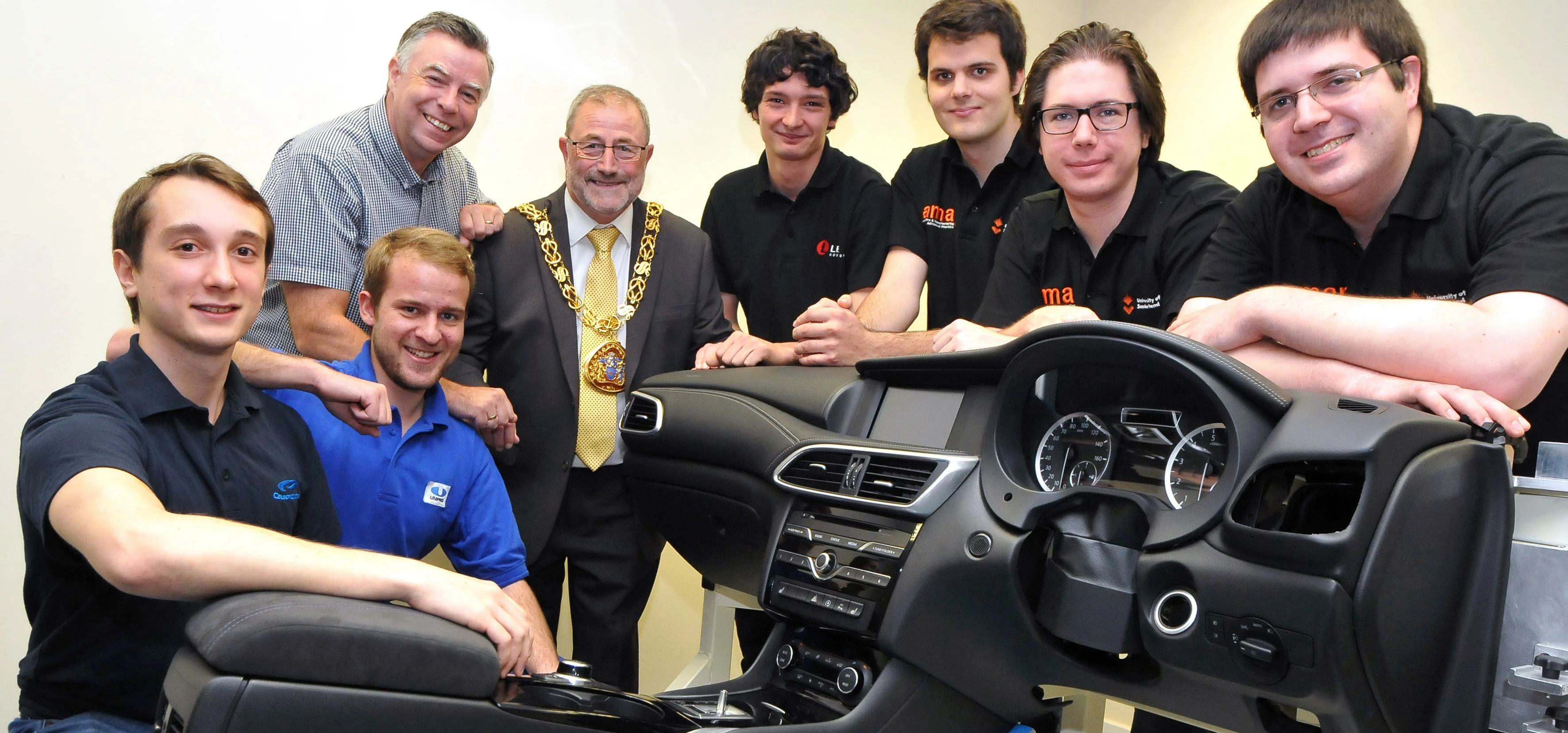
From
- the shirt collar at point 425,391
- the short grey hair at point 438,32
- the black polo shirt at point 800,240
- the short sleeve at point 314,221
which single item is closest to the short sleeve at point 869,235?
the black polo shirt at point 800,240

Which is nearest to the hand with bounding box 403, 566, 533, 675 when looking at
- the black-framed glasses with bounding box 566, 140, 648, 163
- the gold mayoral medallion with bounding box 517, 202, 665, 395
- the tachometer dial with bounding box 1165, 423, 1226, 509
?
the tachometer dial with bounding box 1165, 423, 1226, 509

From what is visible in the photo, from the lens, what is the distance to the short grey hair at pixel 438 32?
8.43 feet

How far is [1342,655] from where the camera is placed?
105 cm

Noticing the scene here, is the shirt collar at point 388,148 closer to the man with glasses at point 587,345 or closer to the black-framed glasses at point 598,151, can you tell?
the man with glasses at point 587,345

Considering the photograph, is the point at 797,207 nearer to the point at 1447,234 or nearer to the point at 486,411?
the point at 486,411

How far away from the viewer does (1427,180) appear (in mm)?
1601

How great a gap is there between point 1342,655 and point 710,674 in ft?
4.81

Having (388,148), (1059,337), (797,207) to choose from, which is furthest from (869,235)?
(1059,337)

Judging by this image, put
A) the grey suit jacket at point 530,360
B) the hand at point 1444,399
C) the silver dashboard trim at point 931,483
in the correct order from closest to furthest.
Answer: the hand at point 1444,399 < the silver dashboard trim at point 931,483 < the grey suit jacket at point 530,360

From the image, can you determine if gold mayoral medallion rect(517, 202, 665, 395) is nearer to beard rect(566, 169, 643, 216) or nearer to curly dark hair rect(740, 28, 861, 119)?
beard rect(566, 169, 643, 216)

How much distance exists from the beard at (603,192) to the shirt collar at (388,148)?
383 millimetres

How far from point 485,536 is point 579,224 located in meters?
0.83

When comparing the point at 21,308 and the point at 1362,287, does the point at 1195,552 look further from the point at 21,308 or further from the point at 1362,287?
the point at 21,308

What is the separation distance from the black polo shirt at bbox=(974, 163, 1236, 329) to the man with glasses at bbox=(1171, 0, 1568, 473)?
0.23m
